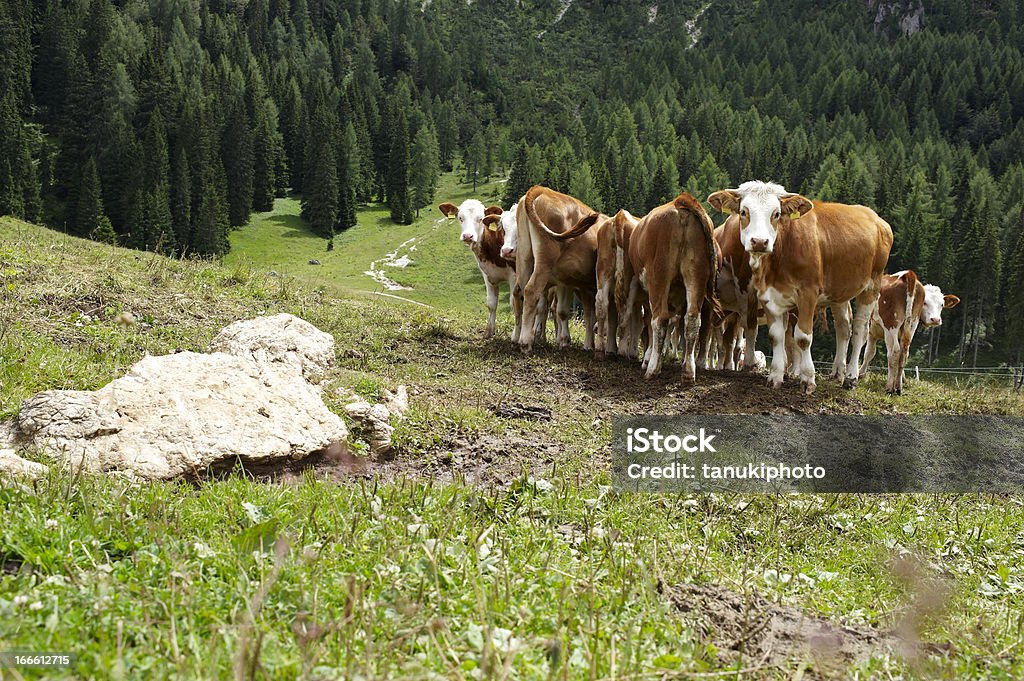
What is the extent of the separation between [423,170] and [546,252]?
10977cm

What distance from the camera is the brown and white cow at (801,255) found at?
1073 cm

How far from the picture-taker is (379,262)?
8475cm

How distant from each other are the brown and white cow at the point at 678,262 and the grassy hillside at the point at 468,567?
309 cm

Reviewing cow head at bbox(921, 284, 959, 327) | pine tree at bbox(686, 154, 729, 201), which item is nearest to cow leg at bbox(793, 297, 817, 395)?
cow head at bbox(921, 284, 959, 327)

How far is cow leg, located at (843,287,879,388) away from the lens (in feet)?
40.6

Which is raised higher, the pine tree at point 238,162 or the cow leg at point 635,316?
the pine tree at point 238,162

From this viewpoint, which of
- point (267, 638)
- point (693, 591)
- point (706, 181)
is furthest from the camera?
point (706, 181)

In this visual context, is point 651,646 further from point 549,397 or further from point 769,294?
point 769,294

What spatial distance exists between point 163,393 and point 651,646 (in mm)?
4724

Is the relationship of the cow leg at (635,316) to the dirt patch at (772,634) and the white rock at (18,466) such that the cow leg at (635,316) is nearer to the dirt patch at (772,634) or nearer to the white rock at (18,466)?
the dirt patch at (772,634)

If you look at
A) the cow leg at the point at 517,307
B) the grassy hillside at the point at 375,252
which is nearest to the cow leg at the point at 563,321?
the cow leg at the point at 517,307

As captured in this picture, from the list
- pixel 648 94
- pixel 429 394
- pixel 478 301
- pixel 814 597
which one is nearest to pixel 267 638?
pixel 814 597

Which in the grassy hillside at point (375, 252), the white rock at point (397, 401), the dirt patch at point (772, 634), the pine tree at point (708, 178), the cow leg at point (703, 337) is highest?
the pine tree at point (708, 178)

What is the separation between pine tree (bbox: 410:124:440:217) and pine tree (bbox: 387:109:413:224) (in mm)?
2566
